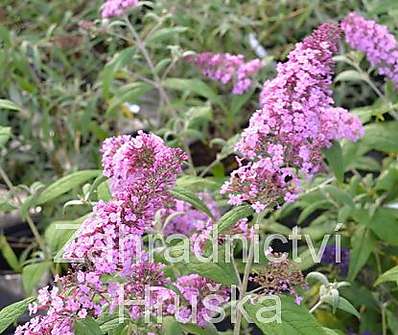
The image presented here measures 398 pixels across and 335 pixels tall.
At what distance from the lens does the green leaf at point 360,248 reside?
163 centimetres

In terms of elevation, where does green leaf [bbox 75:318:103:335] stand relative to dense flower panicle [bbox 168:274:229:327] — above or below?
above

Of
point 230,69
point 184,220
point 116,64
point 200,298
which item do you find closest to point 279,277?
point 200,298

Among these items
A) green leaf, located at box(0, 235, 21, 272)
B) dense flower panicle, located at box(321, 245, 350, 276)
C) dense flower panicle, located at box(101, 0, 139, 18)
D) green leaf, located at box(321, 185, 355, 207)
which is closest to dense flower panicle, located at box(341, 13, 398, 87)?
green leaf, located at box(321, 185, 355, 207)

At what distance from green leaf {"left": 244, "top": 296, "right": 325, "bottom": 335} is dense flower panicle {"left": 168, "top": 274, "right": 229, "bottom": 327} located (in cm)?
12

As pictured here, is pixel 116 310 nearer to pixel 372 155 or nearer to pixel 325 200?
pixel 325 200

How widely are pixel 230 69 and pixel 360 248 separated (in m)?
0.51

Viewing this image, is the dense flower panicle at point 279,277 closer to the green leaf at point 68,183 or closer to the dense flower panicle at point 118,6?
the green leaf at point 68,183

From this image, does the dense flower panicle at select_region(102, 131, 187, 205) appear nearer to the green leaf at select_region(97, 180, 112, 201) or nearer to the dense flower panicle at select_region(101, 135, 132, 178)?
the dense flower panicle at select_region(101, 135, 132, 178)

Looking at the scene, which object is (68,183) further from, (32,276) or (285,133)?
(285,133)

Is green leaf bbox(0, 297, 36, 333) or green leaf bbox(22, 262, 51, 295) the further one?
green leaf bbox(22, 262, 51, 295)

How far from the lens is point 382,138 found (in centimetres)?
168

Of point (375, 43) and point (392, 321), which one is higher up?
point (375, 43)

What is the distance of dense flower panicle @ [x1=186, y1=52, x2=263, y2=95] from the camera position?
1879 millimetres

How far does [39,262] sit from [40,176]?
0.90 m
